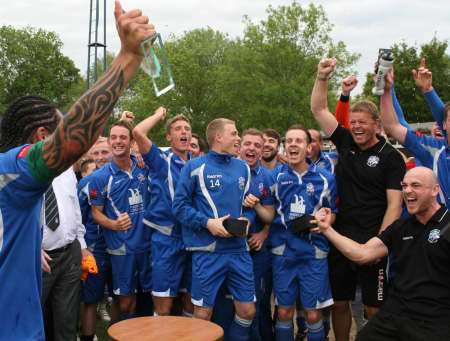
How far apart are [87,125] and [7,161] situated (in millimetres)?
343

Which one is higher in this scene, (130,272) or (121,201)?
(121,201)

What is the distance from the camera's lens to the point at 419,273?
420cm

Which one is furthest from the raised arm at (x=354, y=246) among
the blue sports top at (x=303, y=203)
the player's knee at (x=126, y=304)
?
the player's knee at (x=126, y=304)

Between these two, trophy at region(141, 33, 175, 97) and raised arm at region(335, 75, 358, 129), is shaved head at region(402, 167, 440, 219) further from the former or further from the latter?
trophy at region(141, 33, 175, 97)

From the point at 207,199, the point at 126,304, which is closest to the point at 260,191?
the point at 207,199

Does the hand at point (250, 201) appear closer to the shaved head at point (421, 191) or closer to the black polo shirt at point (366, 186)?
the black polo shirt at point (366, 186)

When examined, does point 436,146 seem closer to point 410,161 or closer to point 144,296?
point 410,161

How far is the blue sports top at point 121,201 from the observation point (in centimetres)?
589

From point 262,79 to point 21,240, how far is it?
3443 cm

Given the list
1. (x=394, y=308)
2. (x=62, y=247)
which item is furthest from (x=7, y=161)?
(x=394, y=308)

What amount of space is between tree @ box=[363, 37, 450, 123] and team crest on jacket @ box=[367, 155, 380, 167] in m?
30.1

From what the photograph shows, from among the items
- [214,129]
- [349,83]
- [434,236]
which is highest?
[349,83]

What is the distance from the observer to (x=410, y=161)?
7215mm

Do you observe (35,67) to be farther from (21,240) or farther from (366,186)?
(21,240)
